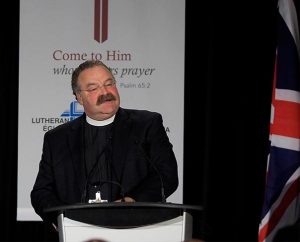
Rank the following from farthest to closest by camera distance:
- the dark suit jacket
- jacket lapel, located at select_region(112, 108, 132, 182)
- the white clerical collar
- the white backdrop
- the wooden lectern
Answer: the white backdrop → the white clerical collar → jacket lapel, located at select_region(112, 108, 132, 182) → the dark suit jacket → the wooden lectern

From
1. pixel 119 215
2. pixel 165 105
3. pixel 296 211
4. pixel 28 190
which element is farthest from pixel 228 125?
pixel 119 215

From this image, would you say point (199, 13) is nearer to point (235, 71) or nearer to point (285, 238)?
point (235, 71)

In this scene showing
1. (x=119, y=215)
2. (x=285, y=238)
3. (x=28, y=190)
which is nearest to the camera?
(x=119, y=215)

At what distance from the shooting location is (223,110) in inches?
209

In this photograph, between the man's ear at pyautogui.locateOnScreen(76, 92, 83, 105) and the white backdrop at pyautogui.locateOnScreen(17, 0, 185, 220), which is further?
the white backdrop at pyautogui.locateOnScreen(17, 0, 185, 220)

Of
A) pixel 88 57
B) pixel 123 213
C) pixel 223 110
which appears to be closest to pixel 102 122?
pixel 88 57

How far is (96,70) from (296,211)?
62.8 inches

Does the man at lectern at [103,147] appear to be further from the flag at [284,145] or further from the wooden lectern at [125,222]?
the wooden lectern at [125,222]

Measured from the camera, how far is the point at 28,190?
16.3 feet

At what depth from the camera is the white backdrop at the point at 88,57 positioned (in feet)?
16.5

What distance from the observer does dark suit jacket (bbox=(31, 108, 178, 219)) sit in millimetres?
4289

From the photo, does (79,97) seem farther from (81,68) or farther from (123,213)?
(123,213)

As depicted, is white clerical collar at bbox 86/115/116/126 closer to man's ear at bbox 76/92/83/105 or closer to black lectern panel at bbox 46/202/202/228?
man's ear at bbox 76/92/83/105

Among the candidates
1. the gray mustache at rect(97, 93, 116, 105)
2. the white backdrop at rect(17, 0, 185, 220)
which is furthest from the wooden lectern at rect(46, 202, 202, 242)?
the white backdrop at rect(17, 0, 185, 220)
